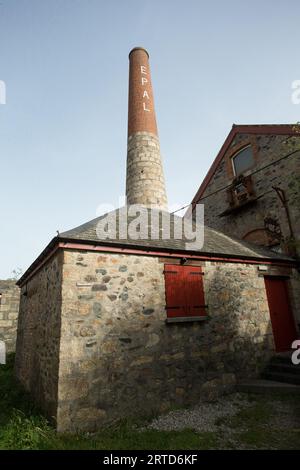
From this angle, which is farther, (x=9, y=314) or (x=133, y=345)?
(x=9, y=314)

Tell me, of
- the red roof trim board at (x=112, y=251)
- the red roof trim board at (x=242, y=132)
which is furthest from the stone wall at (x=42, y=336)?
the red roof trim board at (x=242, y=132)

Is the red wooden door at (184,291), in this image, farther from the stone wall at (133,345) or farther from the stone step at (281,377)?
the stone step at (281,377)

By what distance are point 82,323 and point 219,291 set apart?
395cm

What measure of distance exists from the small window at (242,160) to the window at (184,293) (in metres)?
8.48

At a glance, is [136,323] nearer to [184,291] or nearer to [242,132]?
[184,291]

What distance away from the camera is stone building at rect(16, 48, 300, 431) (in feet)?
17.2

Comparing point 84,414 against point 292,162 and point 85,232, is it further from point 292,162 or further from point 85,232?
point 292,162

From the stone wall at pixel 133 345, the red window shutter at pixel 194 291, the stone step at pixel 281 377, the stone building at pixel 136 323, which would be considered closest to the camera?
the stone wall at pixel 133 345

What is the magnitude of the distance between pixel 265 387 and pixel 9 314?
10.7 m

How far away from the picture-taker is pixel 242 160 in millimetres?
14086

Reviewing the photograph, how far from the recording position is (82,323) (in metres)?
5.43

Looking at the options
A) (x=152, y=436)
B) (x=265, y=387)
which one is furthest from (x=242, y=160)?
(x=152, y=436)

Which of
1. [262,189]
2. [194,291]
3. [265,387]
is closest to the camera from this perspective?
[265,387]

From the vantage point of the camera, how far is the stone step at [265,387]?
20.9ft
